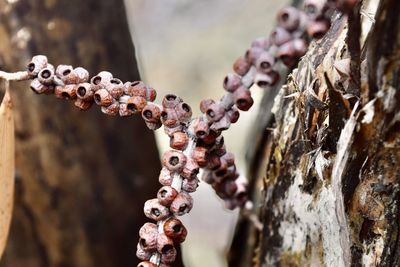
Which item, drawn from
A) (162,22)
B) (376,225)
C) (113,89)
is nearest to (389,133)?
(376,225)

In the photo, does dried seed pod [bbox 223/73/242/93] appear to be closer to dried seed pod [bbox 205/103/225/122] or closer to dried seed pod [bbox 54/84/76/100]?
dried seed pod [bbox 205/103/225/122]

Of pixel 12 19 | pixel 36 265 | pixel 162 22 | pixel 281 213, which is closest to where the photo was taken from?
pixel 281 213

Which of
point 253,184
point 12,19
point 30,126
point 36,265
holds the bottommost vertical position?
point 36,265

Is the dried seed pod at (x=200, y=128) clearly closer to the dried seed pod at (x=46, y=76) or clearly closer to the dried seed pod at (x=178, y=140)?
the dried seed pod at (x=178, y=140)

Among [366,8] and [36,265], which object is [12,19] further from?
[366,8]

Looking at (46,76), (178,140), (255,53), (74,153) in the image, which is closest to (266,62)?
(255,53)

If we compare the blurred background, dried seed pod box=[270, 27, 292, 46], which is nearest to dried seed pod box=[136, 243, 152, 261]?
dried seed pod box=[270, 27, 292, 46]
